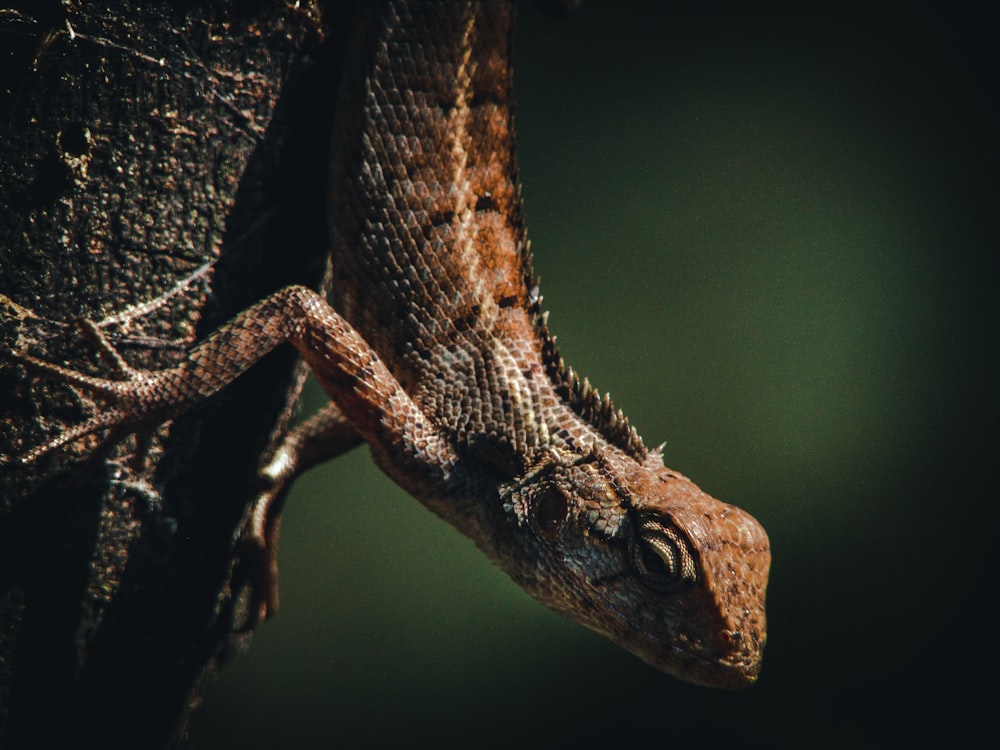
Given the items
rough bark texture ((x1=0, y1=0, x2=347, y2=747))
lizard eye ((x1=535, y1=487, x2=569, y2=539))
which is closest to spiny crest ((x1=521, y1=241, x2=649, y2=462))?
lizard eye ((x1=535, y1=487, x2=569, y2=539))

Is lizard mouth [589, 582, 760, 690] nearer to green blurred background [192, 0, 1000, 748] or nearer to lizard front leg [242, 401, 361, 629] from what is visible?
lizard front leg [242, 401, 361, 629]

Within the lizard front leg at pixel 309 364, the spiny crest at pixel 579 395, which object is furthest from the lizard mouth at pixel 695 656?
the lizard front leg at pixel 309 364

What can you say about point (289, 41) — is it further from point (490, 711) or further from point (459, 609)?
point (490, 711)

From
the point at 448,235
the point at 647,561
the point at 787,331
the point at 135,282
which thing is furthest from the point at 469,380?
the point at 787,331

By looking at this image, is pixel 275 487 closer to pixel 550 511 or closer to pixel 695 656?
pixel 550 511

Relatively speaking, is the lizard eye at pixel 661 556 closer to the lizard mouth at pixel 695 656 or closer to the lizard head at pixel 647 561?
the lizard head at pixel 647 561
